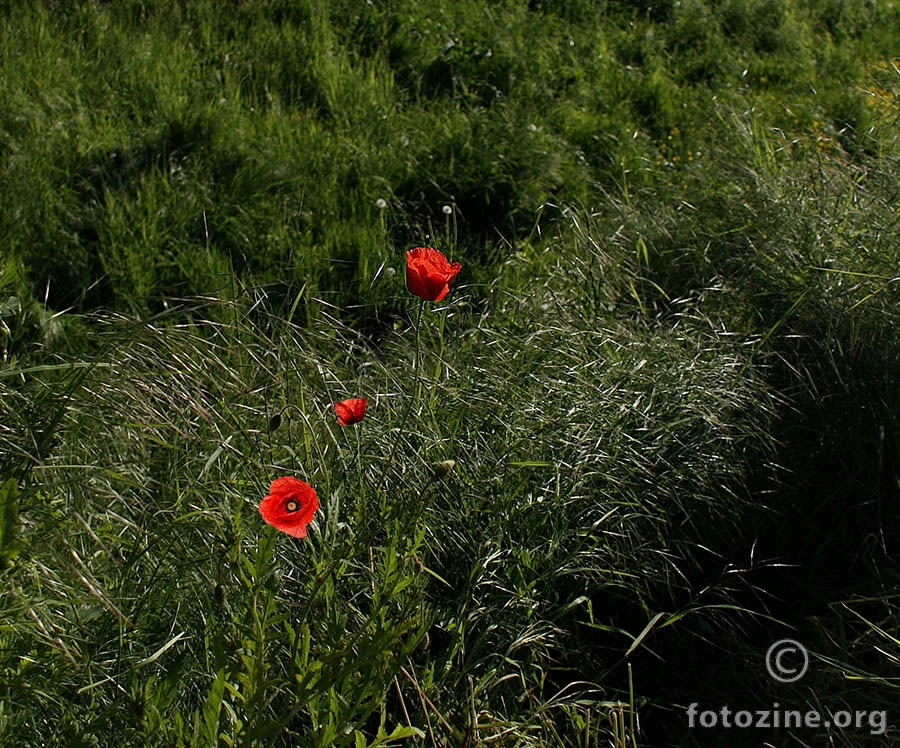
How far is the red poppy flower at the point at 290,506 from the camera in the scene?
54.2 inches

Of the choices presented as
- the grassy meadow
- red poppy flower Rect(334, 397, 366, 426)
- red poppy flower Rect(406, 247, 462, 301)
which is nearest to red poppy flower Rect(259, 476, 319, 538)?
the grassy meadow

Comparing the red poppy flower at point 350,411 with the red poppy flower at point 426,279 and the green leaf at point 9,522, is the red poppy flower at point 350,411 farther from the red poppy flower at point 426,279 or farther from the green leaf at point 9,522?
the green leaf at point 9,522

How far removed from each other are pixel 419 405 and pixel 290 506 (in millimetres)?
720

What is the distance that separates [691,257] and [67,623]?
2.26 meters

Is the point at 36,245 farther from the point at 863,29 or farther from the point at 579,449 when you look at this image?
the point at 863,29

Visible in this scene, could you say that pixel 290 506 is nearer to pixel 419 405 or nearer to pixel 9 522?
pixel 9 522

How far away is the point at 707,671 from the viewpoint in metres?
2.13

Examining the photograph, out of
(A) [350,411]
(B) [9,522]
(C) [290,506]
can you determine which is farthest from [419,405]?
(B) [9,522]

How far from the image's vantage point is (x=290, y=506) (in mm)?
1462

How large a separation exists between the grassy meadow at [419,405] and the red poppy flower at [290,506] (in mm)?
77

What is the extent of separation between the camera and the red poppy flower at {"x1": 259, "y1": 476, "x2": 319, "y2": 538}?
4.52 ft

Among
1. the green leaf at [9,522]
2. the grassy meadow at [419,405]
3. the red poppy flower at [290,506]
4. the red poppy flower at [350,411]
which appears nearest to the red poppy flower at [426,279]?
the grassy meadow at [419,405]

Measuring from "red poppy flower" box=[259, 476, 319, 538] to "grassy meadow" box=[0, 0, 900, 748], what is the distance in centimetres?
8


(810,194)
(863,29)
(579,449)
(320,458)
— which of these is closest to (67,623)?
(320,458)
